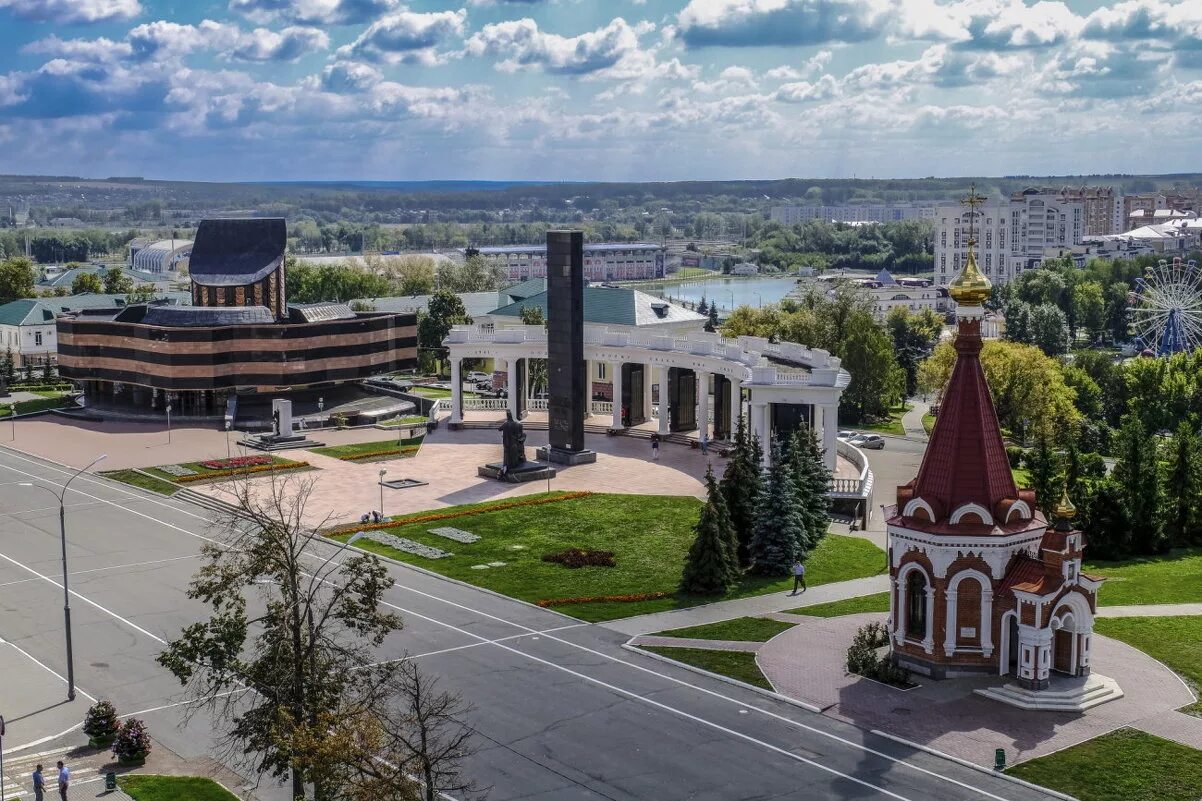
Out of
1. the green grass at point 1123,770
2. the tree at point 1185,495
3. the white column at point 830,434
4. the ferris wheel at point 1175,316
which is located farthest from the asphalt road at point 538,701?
the ferris wheel at point 1175,316

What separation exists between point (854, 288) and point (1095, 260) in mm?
86674

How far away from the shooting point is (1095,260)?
164 meters

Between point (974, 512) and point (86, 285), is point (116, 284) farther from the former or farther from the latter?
point (974, 512)

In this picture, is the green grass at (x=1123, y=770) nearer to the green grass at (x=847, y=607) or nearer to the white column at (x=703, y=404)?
the green grass at (x=847, y=607)

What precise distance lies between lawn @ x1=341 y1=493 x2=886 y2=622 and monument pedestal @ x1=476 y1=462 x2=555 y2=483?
12.3ft

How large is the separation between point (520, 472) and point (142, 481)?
17.3m

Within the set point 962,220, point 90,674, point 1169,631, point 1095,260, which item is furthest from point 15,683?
point 962,220

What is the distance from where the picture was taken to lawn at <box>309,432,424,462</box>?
219 feet

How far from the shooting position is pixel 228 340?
80.6 m

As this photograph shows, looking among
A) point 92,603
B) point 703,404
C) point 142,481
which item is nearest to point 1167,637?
point 92,603

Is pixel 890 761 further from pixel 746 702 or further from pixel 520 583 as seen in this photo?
pixel 520 583

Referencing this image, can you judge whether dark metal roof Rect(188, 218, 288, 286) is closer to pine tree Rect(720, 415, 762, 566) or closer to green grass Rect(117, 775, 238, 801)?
pine tree Rect(720, 415, 762, 566)

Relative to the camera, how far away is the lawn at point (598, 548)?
41.9 meters

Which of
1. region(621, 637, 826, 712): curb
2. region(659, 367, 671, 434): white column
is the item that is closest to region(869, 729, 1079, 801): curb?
region(621, 637, 826, 712): curb
